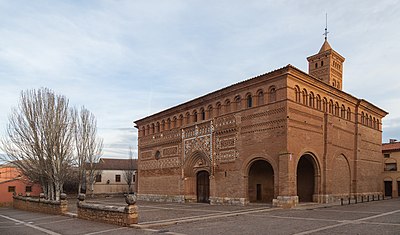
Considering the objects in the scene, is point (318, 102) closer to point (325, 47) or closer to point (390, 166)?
point (325, 47)

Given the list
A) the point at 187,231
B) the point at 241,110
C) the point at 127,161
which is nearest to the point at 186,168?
the point at 241,110

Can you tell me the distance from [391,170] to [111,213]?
27.6 meters

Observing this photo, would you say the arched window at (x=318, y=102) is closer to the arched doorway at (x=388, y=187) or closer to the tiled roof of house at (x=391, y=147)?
the tiled roof of house at (x=391, y=147)

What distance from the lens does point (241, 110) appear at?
21844mm

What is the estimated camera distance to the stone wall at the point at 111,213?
13.4 m

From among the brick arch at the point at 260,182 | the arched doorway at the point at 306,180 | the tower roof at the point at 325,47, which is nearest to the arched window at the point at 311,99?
the arched doorway at the point at 306,180

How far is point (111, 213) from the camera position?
14320mm

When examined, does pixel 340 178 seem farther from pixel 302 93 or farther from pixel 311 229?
pixel 311 229

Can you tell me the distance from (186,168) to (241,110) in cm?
747

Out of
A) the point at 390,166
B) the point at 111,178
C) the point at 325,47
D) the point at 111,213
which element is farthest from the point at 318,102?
the point at 111,178

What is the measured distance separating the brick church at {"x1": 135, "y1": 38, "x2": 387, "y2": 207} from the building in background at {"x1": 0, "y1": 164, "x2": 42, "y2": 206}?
1652cm

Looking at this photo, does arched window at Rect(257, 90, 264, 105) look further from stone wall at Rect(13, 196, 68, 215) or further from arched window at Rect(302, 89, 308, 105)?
stone wall at Rect(13, 196, 68, 215)

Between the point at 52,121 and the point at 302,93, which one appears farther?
the point at 52,121

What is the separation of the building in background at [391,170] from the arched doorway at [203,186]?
17469 mm
